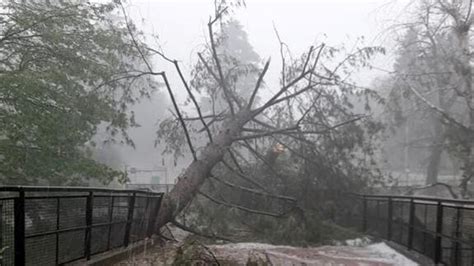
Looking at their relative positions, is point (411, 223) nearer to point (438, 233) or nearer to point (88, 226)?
point (438, 233)

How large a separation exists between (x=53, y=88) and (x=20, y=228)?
27.6 ft

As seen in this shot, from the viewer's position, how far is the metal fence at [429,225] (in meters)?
6.83

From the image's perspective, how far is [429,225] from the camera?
27.7 feet

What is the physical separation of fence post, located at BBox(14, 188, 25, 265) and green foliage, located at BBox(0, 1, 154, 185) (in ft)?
22.7

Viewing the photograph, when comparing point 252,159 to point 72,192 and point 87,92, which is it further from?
point 72,192

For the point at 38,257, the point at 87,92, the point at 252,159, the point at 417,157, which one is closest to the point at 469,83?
the point at 252,159

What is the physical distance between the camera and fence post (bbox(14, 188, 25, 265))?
4848mm

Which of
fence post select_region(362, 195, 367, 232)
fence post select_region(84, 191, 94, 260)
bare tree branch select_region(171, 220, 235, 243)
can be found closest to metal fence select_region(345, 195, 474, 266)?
fence post select_region(362, 195, 367, 232)

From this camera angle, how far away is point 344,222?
15.2 meters

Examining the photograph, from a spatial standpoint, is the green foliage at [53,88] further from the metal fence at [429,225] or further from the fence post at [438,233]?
the fence post at [438,233]

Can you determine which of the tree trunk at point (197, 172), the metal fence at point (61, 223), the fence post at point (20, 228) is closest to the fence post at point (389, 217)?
the tree trunk at point (197, 172)

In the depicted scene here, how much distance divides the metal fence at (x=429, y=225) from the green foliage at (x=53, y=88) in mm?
6797

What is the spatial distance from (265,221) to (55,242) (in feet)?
28.3

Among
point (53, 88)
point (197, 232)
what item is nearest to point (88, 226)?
point (197, 232)
